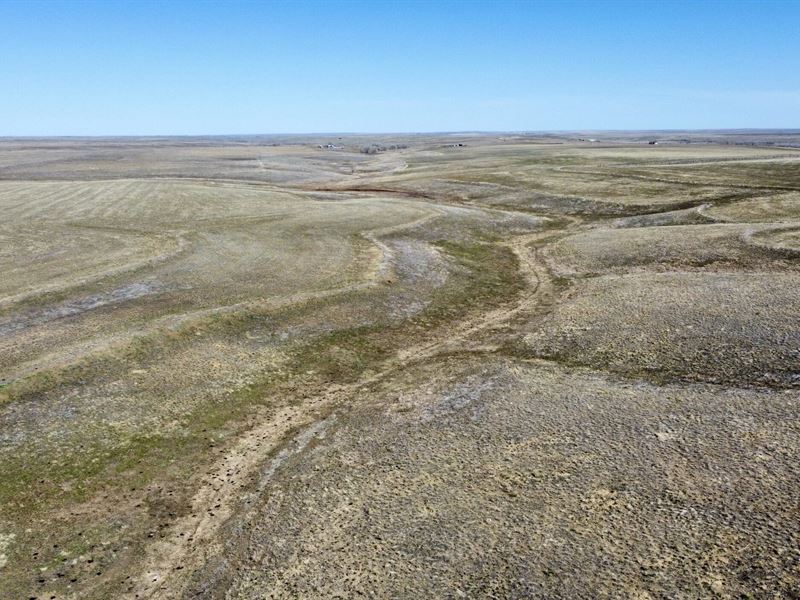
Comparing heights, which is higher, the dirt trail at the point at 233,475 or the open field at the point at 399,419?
the open field at the point at 399,419

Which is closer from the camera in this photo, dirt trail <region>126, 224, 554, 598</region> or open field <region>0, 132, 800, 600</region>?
open field <region>0, 132, 800, 600</region>

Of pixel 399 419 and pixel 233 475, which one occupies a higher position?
pixel 399 419

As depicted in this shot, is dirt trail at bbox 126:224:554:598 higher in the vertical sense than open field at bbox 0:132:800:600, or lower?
lower

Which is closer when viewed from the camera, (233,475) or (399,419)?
A: (233,475)

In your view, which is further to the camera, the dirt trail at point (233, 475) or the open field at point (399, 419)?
the dirt trail at point (233, 475)

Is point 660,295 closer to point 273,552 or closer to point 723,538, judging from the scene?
point 723,538
